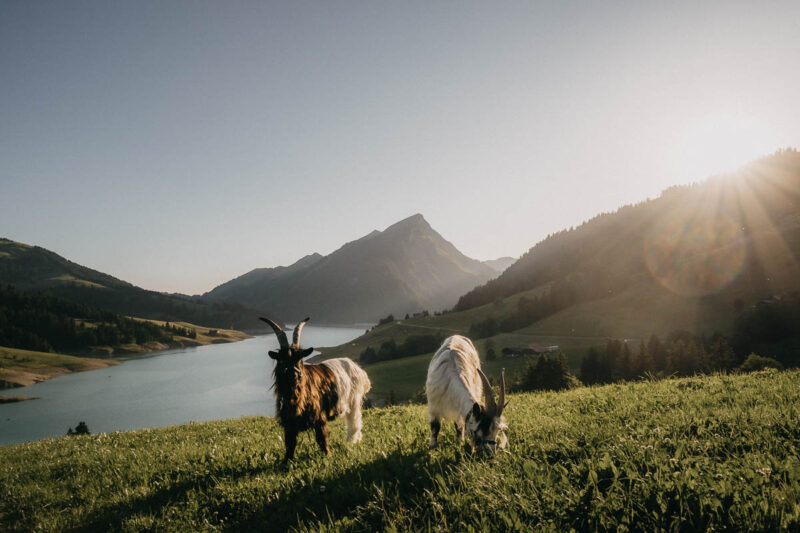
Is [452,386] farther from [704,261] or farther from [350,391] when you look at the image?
[704,261]

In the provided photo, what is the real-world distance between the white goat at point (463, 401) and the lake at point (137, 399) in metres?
56.6

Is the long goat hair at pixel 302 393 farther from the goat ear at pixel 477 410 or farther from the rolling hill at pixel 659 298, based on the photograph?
the rolling hill at pixel 659 298

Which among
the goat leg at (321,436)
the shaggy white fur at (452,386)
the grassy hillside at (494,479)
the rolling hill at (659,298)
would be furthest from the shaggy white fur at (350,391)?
the rolling hill at (659,298)

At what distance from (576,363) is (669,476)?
11749cm

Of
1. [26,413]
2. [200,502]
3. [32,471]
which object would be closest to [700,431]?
[200,502]

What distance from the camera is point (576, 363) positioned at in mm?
107875

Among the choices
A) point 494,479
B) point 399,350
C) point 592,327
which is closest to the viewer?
point 494,479

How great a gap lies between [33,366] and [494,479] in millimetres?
222650

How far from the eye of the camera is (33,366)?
518ft

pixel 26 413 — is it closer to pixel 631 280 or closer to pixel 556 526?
pixel 556 526

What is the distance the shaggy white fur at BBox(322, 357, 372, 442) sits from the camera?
9984 mm

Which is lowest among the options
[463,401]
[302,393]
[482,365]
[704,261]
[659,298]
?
[482,365]

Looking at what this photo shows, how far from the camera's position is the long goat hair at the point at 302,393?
8.06 metres

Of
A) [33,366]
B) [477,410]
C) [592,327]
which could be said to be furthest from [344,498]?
[33,366]
